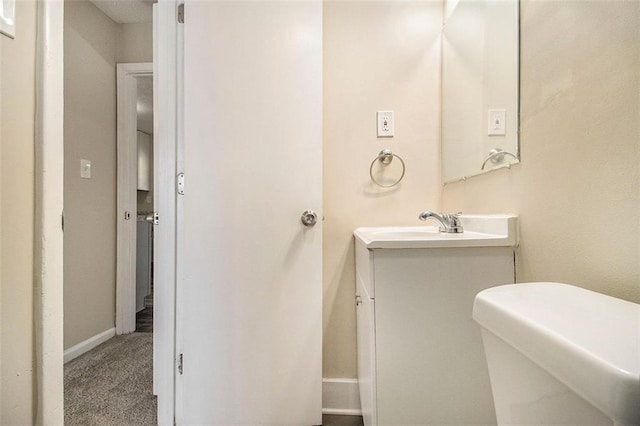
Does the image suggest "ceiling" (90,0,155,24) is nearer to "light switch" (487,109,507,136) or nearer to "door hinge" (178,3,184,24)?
"door hinge" (178,3,184,24)

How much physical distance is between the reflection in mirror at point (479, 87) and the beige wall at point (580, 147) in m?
0.06

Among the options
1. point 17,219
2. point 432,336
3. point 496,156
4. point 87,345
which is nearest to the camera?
point 17,219

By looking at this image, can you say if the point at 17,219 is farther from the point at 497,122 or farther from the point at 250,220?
the point at 497,122

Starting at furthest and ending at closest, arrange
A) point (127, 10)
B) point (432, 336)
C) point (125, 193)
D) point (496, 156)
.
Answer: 1. point (125, 193)
2. point (127, 10)
3. point (496, 156)
4. point (432, 336)

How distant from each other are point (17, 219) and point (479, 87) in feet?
4.71

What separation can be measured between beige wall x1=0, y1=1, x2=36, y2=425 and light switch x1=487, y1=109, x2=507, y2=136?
1280 millimetres

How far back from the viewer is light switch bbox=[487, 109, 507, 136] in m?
0.89

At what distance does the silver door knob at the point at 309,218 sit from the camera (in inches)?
44.4

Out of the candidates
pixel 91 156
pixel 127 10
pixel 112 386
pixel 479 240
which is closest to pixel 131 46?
pixel 127 10

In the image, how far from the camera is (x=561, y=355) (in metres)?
0.31

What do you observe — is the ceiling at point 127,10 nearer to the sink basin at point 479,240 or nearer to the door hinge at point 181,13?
the door hinge at point 181,13

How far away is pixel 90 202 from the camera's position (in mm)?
1843

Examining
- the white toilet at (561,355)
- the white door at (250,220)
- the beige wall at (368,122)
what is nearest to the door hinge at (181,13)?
the white door at (250,220)

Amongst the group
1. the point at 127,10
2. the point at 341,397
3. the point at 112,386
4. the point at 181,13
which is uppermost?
the point at 127,10
